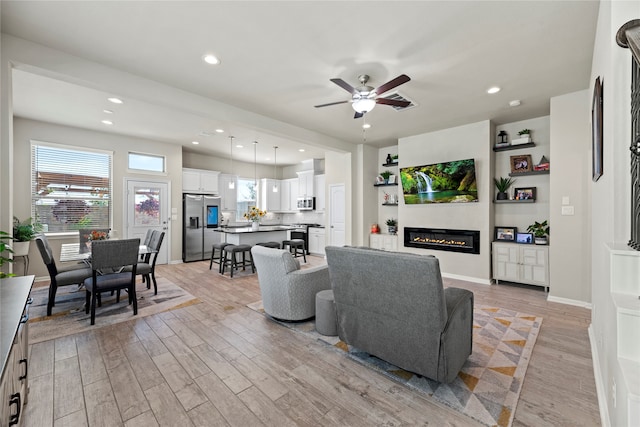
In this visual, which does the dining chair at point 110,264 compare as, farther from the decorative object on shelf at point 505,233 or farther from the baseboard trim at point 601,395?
the decorative object on shelf at point 505,233

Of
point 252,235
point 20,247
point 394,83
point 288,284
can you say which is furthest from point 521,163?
point 20,247

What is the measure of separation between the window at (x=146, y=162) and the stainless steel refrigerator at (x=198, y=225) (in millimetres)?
887

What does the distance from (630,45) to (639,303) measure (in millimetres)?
976

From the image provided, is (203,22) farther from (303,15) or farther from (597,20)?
(597,20)

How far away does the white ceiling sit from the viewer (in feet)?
7.33

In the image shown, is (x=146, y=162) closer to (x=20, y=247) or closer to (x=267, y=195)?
(x=20, y=247)

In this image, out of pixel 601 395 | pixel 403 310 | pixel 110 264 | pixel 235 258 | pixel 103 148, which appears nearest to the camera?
pixel 601 395

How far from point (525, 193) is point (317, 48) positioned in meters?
4.30

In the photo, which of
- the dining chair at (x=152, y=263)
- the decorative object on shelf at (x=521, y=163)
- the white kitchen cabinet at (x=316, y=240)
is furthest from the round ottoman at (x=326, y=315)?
the white kitchen cabinet at (x=316, y=240)

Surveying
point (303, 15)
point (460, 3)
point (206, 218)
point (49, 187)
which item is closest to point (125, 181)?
point (49, 187)

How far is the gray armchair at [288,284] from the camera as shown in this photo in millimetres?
3043

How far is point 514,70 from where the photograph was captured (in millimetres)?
3133

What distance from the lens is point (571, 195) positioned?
376 cm

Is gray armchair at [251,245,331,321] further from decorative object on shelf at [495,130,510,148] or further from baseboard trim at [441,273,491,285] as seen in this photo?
decorative object on shelf at [495,130,510,148]
